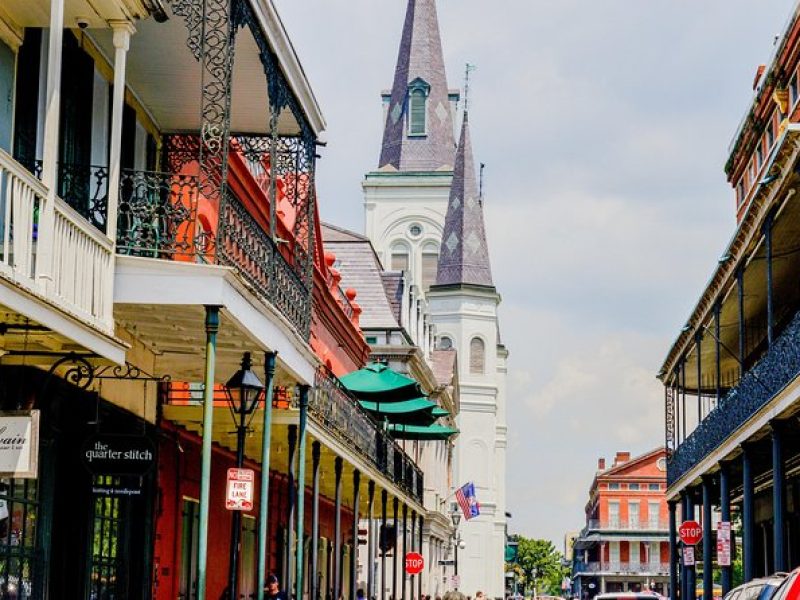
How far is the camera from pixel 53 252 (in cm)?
1123

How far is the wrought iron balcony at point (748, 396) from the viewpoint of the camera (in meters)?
21.0

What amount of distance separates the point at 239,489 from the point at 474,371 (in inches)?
3314

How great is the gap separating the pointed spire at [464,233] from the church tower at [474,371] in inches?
2.5

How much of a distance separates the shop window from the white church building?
226 feet

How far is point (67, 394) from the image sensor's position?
52.3 feet

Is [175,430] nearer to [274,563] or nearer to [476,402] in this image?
[274,563]

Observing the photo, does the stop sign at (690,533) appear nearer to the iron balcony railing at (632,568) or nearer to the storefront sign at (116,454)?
the storefront sign at (116,454)

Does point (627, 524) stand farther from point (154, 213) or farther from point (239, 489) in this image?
point (154, 213)

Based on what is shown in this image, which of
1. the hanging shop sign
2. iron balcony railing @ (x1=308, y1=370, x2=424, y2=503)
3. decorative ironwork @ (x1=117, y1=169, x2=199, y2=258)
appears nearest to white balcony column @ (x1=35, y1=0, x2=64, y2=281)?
Result: the hanging shop sign

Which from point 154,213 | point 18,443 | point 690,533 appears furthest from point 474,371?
point 18,443

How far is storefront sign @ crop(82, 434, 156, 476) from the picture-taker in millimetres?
14773

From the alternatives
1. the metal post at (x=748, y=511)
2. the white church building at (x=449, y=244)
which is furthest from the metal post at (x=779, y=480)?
the white church building at (x=449, y=244)

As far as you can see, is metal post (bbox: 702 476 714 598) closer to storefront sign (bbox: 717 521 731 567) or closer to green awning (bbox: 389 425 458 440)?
storefront sign (bbox: 717 521 731 567)

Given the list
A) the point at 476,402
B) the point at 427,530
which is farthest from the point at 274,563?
the point at 476,402
